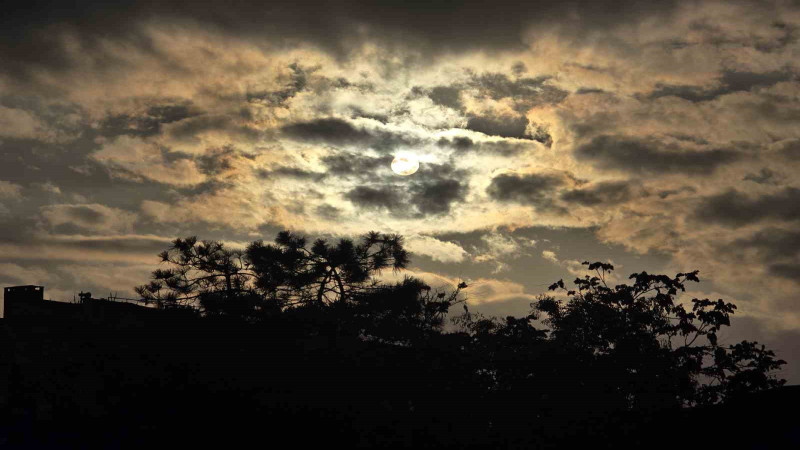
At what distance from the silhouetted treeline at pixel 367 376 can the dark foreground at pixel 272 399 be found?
1.6 inches

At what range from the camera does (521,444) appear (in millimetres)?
20531

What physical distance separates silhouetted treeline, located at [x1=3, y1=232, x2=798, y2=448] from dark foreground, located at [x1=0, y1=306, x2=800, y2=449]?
0.04 meters

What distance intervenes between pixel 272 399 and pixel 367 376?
3140 mm

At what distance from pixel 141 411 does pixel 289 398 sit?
13.2 feet

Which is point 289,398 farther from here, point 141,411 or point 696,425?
point 696,425

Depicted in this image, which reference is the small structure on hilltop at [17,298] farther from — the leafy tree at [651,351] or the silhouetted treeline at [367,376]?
the leafy tree at [651,351]

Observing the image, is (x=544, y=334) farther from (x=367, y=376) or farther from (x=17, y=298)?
(x=17, y=298)

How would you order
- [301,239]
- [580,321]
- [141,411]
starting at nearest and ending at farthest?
[141,411] < [580,321] < [301,239]

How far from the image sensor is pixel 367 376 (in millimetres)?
21859

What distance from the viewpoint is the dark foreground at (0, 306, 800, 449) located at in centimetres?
1952

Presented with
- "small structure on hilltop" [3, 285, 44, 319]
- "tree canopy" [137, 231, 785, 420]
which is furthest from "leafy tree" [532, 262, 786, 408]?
"small structure on hilltop" [3, 285, 44, 319]

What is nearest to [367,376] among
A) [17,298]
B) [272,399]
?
[272,399]

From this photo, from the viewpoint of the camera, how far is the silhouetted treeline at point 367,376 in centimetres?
1981

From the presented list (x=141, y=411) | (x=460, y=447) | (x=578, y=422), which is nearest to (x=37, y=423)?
(x=141, y=411)
